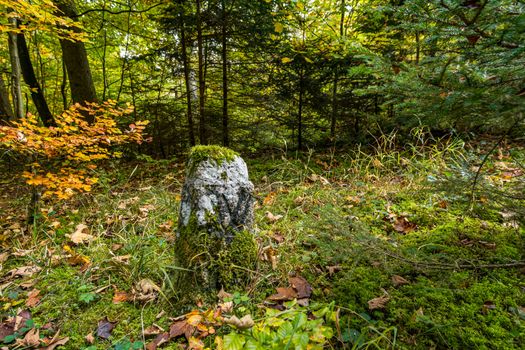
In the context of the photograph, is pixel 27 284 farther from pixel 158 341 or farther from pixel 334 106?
pixel 334 106

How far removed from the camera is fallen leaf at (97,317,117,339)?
1771 millimetres

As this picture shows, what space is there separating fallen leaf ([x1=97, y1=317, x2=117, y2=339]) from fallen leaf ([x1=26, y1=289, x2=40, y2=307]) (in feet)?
2.42

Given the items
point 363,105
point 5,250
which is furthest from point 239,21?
point 5,250

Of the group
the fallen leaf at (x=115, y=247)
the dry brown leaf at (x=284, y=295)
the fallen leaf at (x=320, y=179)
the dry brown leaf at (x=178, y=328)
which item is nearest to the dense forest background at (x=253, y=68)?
the fallen leaf at (x=320, y=179)

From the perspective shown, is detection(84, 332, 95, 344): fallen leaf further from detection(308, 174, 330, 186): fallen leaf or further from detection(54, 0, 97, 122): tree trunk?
detection(54, 0, 97, 122): tree trunk

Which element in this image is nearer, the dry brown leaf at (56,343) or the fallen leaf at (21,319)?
the dry brown leaf at (56,343)

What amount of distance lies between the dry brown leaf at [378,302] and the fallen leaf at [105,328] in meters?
1.71

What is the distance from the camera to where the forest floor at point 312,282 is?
1.44 meters

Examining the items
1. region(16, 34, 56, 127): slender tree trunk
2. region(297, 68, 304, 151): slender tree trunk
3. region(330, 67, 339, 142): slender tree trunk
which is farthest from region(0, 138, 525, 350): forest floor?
region(16, 34, 56, 127): slender tree trunk

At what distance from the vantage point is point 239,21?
206 inches

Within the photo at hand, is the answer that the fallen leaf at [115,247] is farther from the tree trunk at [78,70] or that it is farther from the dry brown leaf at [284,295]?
the tree trunk at [78,70]

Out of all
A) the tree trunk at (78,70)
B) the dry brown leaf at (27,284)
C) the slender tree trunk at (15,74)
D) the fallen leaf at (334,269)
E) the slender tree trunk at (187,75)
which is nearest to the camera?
the fallen leaf at (334,269)

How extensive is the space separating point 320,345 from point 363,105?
5288mm

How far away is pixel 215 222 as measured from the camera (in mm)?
1880
